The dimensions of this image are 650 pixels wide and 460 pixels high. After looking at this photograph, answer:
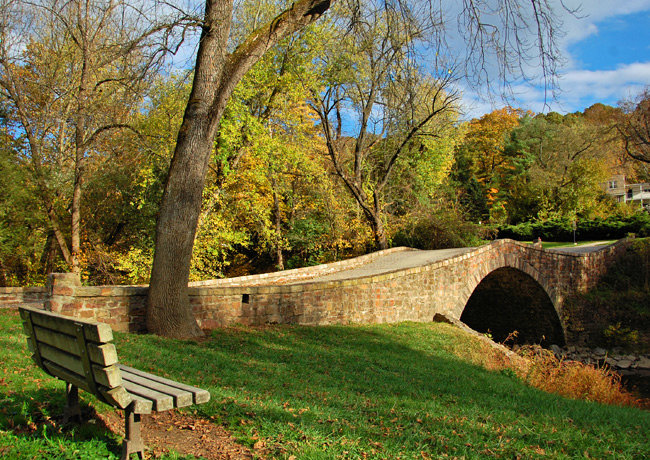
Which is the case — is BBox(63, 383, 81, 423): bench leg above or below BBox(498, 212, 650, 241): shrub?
below

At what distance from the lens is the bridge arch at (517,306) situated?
18.5 meters

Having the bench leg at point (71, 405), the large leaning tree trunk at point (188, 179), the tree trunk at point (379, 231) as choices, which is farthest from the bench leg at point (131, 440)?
the tree trunk at point (379, 231)

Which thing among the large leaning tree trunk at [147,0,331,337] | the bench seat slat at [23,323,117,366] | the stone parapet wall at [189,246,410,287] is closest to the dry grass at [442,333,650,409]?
the stone parapet wall at [189,246,410,287]

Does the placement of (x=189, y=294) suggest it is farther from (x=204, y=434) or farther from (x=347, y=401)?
(x=204, y=434)

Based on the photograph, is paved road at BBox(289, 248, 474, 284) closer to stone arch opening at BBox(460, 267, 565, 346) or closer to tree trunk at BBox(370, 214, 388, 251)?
tree trunk at BBox(370, 214, 388, 251)

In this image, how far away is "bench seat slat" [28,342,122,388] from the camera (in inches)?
112

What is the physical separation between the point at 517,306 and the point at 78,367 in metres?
19.9

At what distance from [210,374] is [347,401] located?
163cm

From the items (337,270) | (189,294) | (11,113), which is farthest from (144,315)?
(11,113)

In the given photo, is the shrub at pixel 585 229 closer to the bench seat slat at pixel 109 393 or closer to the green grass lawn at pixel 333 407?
the green grass lawn at pixel 333 407

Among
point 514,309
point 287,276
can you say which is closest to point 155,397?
point 287,276

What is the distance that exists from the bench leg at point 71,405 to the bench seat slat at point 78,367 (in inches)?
8.5

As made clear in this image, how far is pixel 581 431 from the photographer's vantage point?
4.53 m

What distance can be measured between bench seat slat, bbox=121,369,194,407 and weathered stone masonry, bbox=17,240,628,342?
14.1 ft
